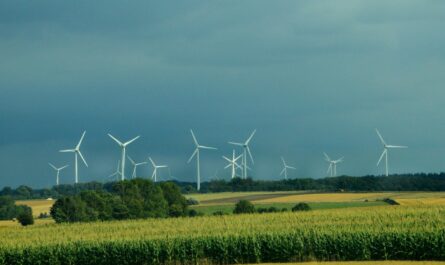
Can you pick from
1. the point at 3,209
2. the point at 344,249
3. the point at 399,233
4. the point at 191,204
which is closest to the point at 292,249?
the point at 344,249

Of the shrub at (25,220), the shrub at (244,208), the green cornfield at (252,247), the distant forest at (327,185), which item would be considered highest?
the distant forest at (327,185)

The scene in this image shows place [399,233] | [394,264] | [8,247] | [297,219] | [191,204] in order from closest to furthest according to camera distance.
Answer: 1. [394,264]
2. [399,233]
3. [8,247]
4. [297,219]
5. [191,204]

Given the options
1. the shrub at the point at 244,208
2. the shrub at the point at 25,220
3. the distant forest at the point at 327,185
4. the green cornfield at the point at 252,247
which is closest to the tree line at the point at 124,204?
the shrub at the point at 25,220

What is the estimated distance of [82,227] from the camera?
76562mm

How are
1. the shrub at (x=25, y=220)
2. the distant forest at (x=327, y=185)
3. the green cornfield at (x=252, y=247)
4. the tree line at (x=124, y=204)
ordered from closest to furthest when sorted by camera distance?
the green cornfield at (x=252, y=247) → the shrub at (x=25, y=220) → the tree line at (x=124, y=204) → the distant forest at (x=327, y=185)

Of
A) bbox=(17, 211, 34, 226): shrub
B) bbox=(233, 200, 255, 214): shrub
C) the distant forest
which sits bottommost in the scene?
bbox=(17, 211, 34, 226): shrub

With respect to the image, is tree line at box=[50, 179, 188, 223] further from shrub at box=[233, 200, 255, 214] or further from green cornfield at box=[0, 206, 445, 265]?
green cornfield at box=[0, 206, 445, 265]

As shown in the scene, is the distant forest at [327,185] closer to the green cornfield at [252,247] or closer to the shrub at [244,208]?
the shrub at [244,208]

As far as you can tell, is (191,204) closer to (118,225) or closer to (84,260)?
(118,225)

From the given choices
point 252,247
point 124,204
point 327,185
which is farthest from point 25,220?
point 327,185

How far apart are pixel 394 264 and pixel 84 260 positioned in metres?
18.6

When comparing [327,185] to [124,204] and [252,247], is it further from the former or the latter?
[252,247]

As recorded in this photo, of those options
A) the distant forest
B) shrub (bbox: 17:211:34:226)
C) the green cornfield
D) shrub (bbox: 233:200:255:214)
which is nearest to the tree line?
shrub (bbox: 17:211:34:226)

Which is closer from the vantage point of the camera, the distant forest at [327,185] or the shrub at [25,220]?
the shrub at [25,220]
